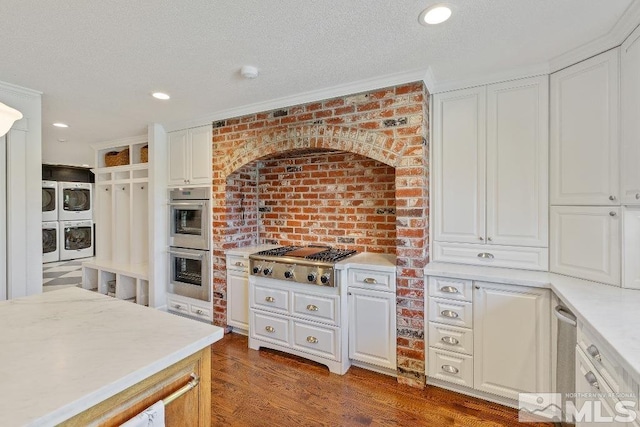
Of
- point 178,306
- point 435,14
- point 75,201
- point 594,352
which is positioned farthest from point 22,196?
point 75,201

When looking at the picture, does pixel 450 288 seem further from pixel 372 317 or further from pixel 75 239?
pixel 75 239

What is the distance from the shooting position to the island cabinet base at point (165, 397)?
855mm

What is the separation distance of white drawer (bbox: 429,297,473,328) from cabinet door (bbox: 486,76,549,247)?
1.79 feet

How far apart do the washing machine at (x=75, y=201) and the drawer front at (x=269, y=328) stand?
685cm

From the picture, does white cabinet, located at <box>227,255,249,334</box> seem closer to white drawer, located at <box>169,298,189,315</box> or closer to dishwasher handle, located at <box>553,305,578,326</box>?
white drawer, located at <box>169,298,189,315</box>

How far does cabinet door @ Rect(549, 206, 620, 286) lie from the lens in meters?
1.80

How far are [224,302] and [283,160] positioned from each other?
1.65 metres

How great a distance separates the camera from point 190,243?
11.2 feet

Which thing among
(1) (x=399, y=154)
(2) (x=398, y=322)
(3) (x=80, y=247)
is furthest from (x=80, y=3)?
(3) (x=80, y=247)

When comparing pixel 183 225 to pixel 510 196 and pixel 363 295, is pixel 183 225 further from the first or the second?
pixel 510 196

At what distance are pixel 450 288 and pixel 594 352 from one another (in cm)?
93

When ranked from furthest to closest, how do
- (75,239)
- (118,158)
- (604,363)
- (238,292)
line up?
1. (75,239)
2. (118,158)
3. (238,292)
4. (604,363)

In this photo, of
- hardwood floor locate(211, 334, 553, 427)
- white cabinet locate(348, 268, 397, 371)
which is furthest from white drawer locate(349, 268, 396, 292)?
hardwood floor locate(211, 334, 553, 427)

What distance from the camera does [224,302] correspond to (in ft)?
10.4
